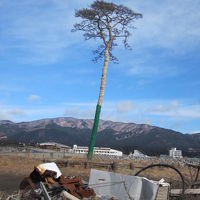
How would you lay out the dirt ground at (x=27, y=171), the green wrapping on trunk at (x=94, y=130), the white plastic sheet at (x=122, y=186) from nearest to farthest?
1. the white plastic sheet at (x=122, y=186)
2. the dirt ground at (x=27, y=171)
3. the green wrapping on trunk at (x=94, y=130)

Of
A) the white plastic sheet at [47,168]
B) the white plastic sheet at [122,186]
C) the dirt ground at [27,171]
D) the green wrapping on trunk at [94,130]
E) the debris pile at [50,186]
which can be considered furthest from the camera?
the green wrapping on trunk at [94,130]

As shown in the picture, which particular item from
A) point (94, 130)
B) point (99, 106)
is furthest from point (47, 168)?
point (99, 106)

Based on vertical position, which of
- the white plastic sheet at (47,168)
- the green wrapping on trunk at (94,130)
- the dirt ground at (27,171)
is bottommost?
the dirt ground at (27,171)

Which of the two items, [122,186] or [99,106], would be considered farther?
[99,106]

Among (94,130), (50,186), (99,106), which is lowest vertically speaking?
(50,186)

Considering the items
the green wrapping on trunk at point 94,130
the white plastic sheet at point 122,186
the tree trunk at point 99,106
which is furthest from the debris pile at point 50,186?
the green wrapping on trunk at point 94,130

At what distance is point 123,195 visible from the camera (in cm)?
771

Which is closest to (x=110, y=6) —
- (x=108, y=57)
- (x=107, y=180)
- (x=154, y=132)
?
(x=108, y=57)

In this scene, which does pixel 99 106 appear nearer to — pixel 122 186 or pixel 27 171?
pixel 27 171

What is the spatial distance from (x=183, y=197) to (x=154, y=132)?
164885 millimetres

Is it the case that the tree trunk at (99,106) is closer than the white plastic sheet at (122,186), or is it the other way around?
the white plastic sheet at (122,186)

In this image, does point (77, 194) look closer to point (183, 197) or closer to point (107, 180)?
point (107, 180)

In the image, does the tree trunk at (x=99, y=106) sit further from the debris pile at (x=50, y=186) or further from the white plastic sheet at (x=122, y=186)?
the debris pile at (x=50, y=186)

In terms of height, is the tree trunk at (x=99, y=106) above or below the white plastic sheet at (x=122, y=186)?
above
